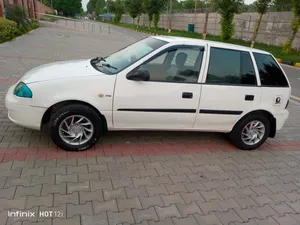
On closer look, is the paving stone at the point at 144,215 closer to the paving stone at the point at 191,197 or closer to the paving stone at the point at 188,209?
the paving stone at the point at 188,209

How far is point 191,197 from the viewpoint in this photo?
295 cm

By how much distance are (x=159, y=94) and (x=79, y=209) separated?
177 cm

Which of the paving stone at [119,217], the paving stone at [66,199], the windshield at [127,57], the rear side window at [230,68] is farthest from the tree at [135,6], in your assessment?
the paving stone at [119,217]

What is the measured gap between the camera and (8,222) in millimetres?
2305

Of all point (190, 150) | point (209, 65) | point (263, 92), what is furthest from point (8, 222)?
point (263, 92)

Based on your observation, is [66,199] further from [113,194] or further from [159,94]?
[159,94]

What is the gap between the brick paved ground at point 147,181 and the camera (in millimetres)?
2594

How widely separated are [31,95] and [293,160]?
3.94 metres

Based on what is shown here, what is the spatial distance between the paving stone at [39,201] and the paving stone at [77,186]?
218mm

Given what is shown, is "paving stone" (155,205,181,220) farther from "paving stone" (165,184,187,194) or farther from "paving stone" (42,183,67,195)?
"paving stone" (42,183,67,195)

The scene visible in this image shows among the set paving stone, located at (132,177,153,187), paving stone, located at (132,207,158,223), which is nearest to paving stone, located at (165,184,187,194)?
Result: paving stone, located at (132,177,153,187)

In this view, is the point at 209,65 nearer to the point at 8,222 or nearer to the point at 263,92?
the point at 263,92

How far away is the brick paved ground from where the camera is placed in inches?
102

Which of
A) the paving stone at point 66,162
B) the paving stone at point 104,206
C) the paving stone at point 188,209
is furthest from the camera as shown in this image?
the paving stone at point 66,162
